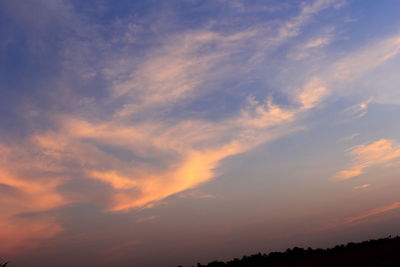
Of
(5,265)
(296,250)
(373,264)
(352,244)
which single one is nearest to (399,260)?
(373,264)

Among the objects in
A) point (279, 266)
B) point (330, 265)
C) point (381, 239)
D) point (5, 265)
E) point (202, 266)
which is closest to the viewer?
point (5, 265)

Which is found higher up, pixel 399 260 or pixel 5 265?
pixel 5 265

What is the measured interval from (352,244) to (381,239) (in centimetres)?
1125

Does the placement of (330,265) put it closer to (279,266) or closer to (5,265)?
(279,266)

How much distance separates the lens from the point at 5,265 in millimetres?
28672

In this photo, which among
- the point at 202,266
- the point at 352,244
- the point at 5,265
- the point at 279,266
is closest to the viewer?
the point at 5,265

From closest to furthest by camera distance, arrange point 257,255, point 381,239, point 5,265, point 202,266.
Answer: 1. point 5,265
2. point 202,266
3. point 257,255
4. point 381,239

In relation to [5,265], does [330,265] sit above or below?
below

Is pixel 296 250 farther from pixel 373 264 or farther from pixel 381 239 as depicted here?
pixel 381 239

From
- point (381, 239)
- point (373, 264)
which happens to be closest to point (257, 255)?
point (373, 264)

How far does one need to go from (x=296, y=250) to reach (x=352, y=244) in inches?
547

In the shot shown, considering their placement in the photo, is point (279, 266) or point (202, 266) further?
point (202, 266)

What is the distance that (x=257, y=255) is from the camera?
41.9 m

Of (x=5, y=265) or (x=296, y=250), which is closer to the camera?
(x=5, y=265)
